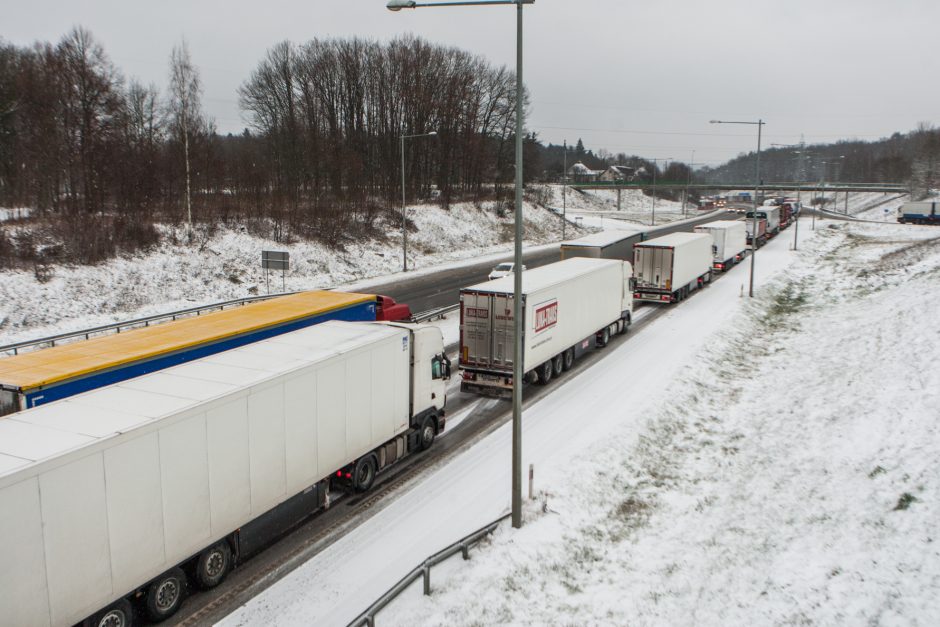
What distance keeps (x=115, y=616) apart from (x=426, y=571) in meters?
4.26

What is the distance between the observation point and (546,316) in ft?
66.3

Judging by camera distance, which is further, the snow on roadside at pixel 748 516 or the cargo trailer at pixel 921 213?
the cargo trailer at pixel 921 213

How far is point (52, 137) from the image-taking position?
35.8 meters

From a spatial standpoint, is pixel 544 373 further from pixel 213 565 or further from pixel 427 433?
pixel 213 565

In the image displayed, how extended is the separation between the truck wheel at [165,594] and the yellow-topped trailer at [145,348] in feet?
13.5

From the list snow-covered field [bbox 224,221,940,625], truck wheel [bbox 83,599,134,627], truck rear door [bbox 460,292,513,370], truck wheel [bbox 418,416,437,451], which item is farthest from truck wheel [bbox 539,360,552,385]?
truck wheel [bbox 83,599,134,627]

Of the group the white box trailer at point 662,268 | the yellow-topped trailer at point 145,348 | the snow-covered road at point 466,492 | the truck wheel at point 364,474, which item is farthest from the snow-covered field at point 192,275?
the snow-covered road at point 466,492

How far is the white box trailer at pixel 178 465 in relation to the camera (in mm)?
7559

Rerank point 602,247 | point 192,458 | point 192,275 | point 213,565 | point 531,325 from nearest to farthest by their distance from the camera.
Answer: point 192,458
point 213,565
point 531,325
point 602,247
point 192,275

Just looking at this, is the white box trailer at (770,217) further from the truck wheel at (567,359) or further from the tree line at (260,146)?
the truck wheel at (567,359)

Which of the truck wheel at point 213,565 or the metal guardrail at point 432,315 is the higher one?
the metal guardrail at point 432,315

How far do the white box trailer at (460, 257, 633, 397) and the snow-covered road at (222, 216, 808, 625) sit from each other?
116 cm

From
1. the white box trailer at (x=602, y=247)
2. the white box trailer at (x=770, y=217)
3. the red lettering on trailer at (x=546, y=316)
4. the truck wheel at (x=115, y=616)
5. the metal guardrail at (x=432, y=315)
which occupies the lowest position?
the truck wheel at (x=115, y=616)

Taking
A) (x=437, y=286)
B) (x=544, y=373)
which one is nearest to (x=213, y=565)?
(x=544, y=373)
